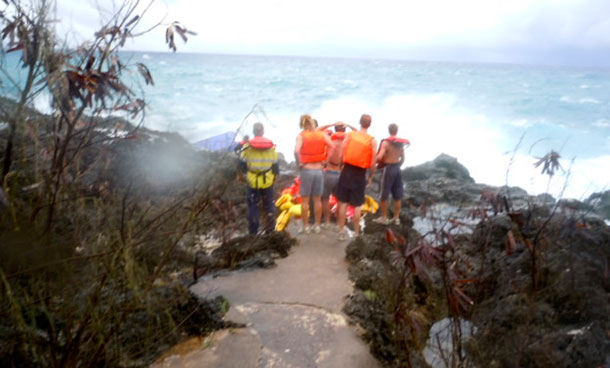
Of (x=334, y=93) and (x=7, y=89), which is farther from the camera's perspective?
(x=334, y=93)

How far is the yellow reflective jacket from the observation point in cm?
664

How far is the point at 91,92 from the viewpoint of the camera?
87.7 inches

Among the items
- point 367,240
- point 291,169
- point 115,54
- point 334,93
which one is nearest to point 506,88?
point 334,93

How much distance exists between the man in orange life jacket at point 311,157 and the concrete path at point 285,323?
3.79 ft

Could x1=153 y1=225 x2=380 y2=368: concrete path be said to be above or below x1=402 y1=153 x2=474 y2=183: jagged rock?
above

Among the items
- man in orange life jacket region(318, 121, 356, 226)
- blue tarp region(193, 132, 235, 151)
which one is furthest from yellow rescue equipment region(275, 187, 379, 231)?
blue tarp region(193, 132, 235, 151)

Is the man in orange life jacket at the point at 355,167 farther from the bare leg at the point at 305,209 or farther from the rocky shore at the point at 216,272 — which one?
the rocky shore at the point at 216,272

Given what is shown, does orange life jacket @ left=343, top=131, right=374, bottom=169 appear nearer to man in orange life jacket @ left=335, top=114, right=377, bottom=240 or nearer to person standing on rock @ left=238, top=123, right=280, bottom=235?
man in orange life jacket @ left=335, top=114, right=377, bottom=240

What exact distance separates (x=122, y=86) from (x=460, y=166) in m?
15.0

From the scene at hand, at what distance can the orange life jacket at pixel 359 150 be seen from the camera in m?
6.58

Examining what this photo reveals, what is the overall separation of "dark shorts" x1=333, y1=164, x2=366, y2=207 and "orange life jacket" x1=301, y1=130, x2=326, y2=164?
0.45 m

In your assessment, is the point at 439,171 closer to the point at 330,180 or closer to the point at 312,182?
the point at 330,180

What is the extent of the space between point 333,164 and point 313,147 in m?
0.77

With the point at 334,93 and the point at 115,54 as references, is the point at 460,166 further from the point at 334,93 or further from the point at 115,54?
the point at 334,93
